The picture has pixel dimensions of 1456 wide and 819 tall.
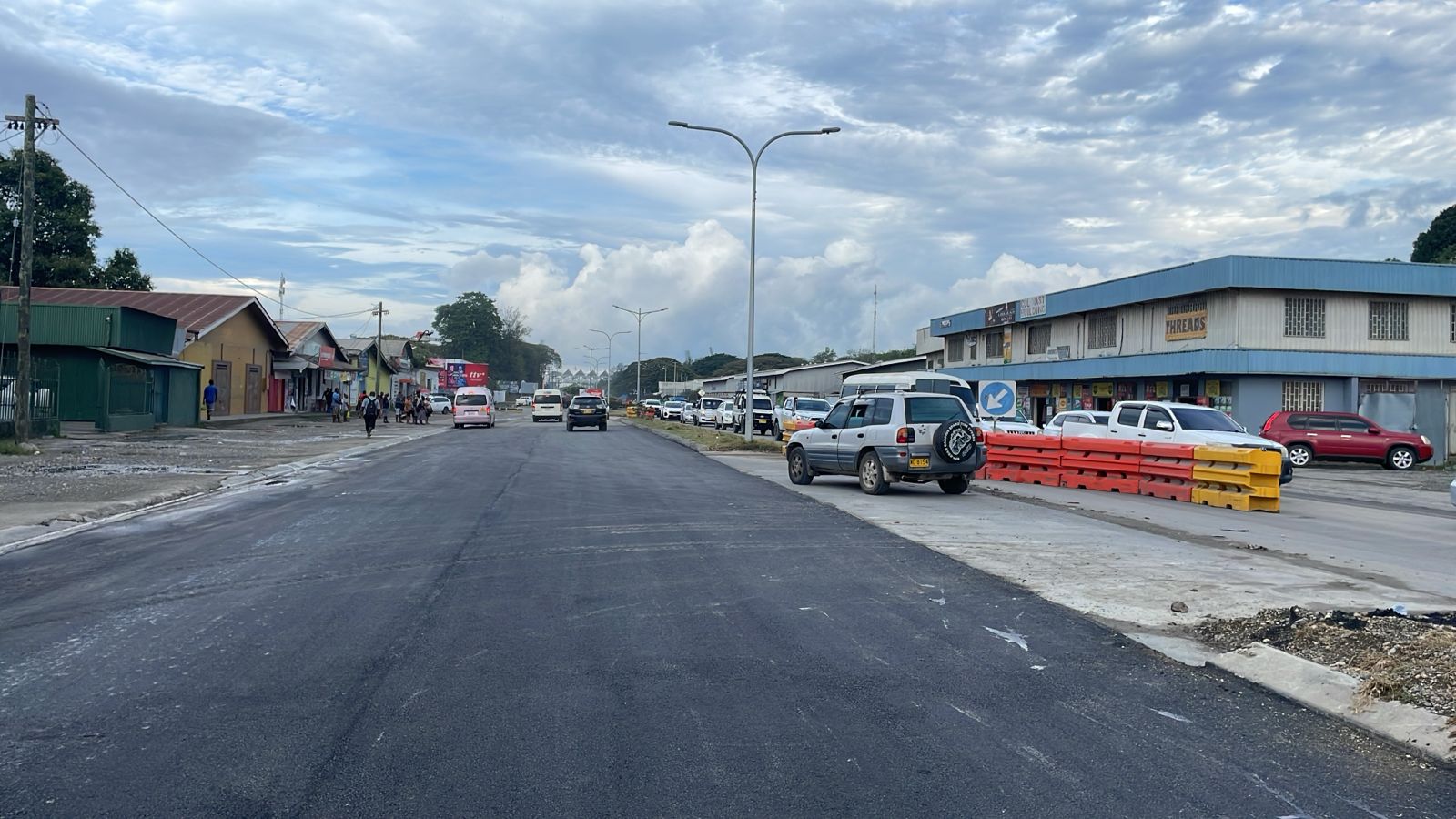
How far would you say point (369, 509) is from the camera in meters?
15.4

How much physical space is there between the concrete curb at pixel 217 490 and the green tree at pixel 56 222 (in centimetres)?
3151

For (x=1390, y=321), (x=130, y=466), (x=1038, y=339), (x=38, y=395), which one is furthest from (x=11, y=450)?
(x=1390, y=321)

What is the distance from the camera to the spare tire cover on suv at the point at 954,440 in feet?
57.6

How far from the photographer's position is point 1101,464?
802 inches

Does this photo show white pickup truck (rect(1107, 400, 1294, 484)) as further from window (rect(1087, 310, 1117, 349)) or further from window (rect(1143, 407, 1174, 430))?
window (rect(1087, 310, 1117, 349))

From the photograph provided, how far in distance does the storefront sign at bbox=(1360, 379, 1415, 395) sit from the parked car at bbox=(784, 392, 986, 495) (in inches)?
972

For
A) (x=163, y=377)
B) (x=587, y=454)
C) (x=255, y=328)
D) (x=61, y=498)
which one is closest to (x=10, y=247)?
(x=255, y=328)

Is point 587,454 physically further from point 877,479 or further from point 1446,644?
point 1446,644

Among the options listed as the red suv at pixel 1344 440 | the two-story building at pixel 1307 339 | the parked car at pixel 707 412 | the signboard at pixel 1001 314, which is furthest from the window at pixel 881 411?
the parked car at pixel 707 412

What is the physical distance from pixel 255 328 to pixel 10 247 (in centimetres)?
1420

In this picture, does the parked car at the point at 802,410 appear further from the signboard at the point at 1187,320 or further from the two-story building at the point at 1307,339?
the signboard at the point at 1187,320

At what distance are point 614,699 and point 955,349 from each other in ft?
186

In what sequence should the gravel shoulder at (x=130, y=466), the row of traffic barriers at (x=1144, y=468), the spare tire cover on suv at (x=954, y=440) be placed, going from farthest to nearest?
the spare tire cover on suv at (x=954, y=440), the row of traffic barriers at (x=1144, y=468), the gravel shoulder at (x=130, y=466)

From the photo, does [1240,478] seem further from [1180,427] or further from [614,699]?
[614,699]
